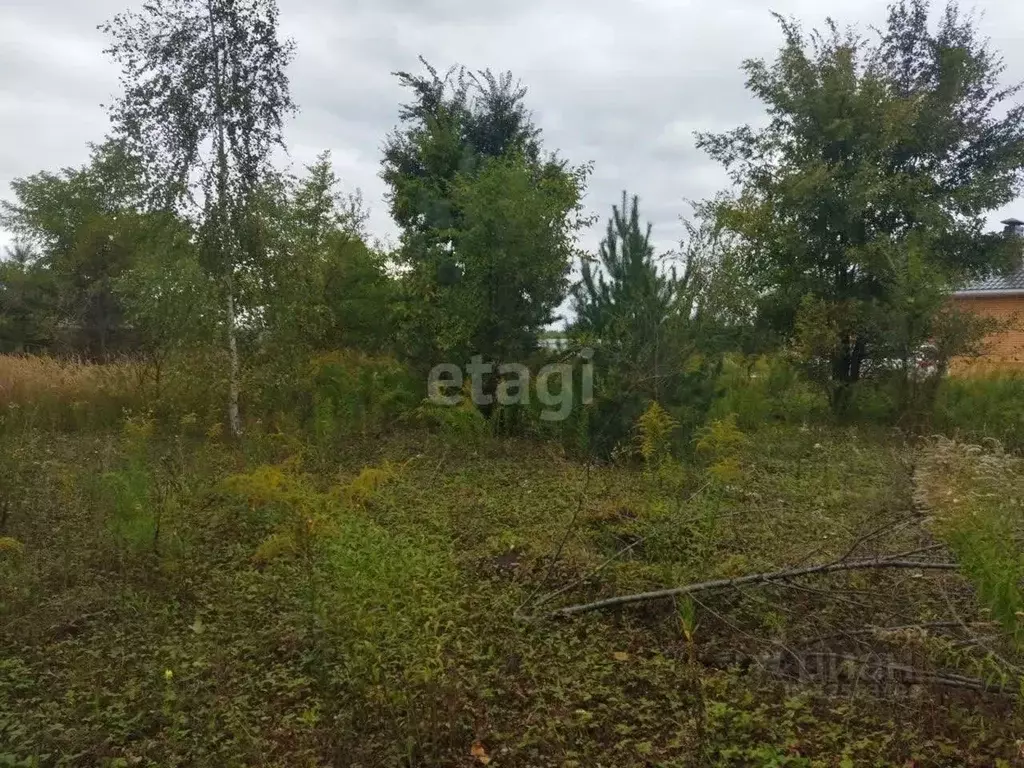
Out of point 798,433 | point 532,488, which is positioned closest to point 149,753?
point 532,488

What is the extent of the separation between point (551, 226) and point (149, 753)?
318 inches

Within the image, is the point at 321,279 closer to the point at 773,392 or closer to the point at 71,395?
the point at 71,395

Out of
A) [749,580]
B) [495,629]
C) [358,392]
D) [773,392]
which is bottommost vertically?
[495,629]

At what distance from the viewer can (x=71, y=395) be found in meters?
10.3

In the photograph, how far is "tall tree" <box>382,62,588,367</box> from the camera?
377 inches

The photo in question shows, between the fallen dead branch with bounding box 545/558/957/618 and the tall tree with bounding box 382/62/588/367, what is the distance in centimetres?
594

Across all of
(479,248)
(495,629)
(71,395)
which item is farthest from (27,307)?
(495,629)

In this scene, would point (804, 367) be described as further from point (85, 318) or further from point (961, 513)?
point (85, 318)

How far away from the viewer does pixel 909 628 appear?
3.38 metres

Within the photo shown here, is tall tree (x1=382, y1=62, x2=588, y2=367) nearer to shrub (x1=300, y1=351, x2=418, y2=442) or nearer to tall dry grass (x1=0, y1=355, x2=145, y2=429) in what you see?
shrub (x1=300, y1=351, x2=418, y2=442)

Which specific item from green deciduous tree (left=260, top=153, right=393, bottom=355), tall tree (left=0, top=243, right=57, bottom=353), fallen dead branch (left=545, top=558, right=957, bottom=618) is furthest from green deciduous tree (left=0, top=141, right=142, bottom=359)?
fallen dead branch (left=545, top=558, right=957, bottom=618)

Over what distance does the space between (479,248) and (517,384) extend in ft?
5.94

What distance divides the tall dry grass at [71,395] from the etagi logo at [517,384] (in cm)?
387

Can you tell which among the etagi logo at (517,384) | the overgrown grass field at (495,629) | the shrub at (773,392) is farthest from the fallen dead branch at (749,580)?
the shrub at (773,392)
